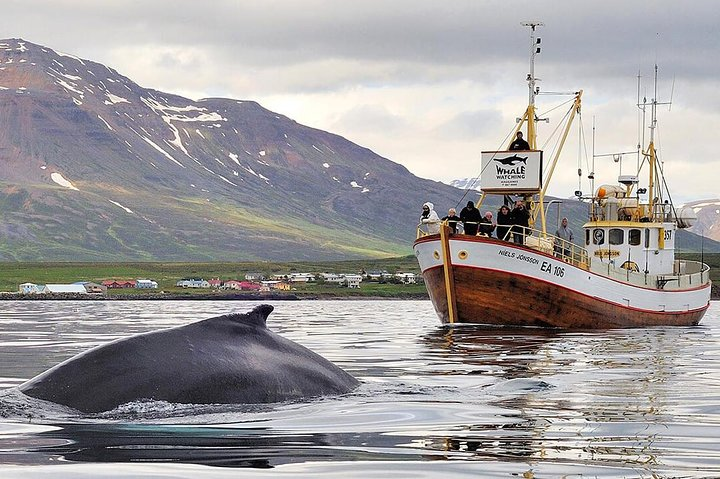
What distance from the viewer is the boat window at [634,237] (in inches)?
2078

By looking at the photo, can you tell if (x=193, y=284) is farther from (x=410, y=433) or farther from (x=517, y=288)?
(x=410, y=433)

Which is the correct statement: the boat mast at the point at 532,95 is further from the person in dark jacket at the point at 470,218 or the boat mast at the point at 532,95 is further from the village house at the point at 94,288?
the village house at the point at 94,288

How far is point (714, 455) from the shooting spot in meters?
10.0

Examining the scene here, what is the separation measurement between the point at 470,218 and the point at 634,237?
10657mm

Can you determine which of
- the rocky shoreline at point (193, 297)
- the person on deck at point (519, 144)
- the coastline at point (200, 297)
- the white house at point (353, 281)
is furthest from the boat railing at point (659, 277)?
the white house at point (353, 281)

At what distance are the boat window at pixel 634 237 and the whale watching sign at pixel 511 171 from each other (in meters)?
5.00

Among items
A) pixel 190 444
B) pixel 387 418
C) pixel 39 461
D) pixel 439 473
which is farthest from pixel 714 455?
pixel 39 461

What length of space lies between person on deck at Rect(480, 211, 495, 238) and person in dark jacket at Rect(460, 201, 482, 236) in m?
0.25

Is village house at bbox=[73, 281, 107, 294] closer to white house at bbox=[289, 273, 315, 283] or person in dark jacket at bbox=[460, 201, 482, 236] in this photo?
white house at bbox=[289, 273, 315, 283]

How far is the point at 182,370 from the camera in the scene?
11.8m

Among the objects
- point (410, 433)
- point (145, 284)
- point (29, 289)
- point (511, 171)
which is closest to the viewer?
point (410, 433)

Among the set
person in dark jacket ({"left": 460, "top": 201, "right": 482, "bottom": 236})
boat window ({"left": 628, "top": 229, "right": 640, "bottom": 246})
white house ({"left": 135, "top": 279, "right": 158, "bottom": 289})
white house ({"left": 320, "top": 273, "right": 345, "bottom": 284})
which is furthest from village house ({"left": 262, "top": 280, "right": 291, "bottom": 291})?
person in dark jacket ({"left": 460, "top": 201, "right": 482, "bottom": 236})

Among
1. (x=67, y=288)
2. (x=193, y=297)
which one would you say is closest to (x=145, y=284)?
(x=67, y=288)

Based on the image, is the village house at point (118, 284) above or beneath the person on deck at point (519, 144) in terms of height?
beneath
